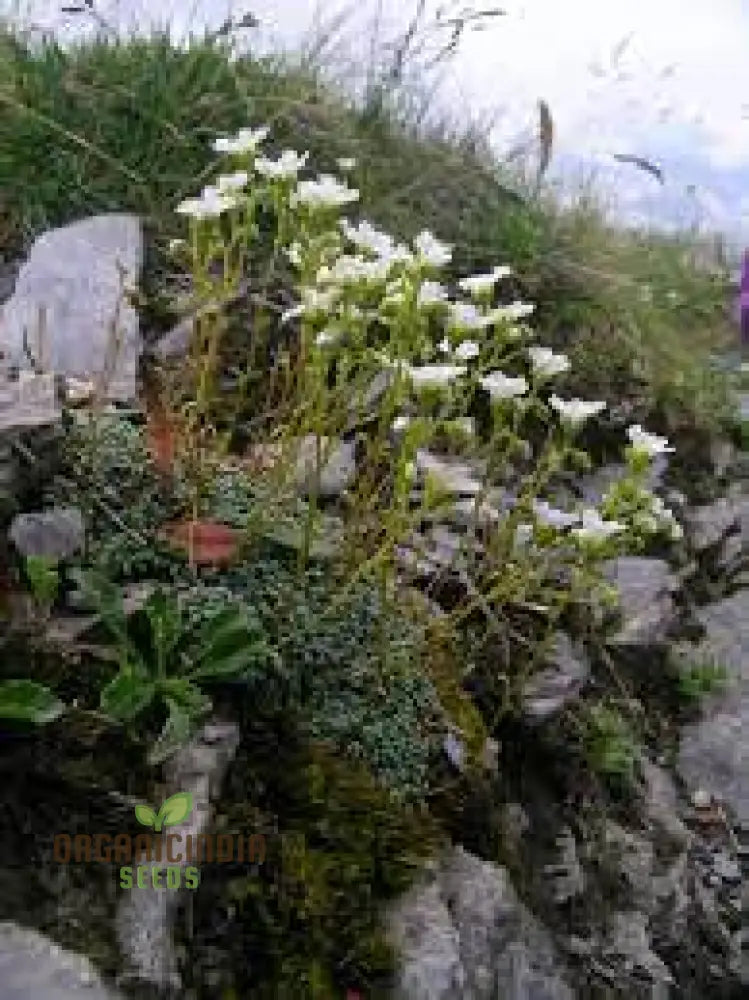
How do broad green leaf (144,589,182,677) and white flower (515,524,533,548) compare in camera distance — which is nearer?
broad green leaf (144,589,182,677)

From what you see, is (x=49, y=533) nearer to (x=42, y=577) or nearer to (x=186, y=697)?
(x=42, y=577)

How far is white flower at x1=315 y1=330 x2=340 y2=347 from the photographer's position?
9.85ft

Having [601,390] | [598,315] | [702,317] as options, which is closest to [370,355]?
[601,390]

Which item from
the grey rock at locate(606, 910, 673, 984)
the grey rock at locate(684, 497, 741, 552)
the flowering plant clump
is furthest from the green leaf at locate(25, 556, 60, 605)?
the grey rock at locate(684, 497, 741, 552)

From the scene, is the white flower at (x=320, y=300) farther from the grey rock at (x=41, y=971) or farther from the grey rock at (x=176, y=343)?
the grey rock at (x=176, y=343)

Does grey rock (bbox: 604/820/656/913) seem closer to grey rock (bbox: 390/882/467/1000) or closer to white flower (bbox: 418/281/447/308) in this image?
grey rock (bbox: 390/882/467/1000)

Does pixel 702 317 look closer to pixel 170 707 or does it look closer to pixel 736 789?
pixel 736 789

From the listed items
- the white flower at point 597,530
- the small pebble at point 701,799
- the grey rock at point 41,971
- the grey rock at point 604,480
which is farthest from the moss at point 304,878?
the grey rock at point 604,480

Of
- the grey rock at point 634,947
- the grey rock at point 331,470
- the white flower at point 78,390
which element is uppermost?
the white flower at point 78,390

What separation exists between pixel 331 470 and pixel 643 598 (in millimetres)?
1108

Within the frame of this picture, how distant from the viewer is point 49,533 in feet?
10.1

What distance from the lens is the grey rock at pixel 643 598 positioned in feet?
14.1

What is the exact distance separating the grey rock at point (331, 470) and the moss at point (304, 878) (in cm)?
78

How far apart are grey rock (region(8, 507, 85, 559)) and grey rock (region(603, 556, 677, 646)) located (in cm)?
165
